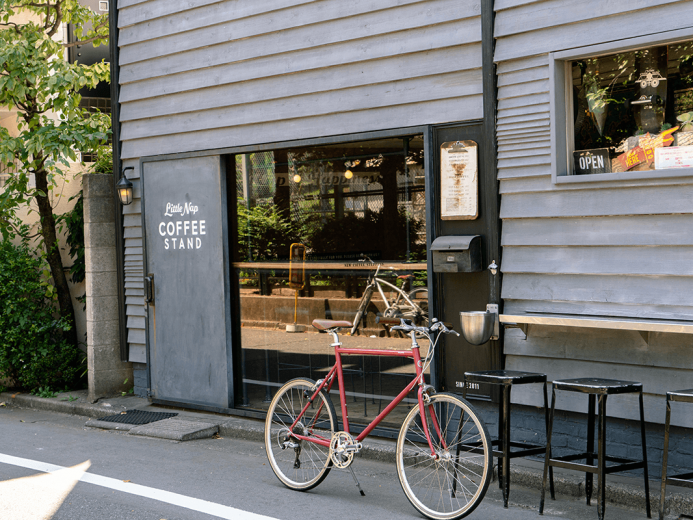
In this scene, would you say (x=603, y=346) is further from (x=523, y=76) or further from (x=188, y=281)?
(x=188, y=281)

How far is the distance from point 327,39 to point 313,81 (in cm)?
38

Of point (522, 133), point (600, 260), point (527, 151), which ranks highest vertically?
point (522, 133)

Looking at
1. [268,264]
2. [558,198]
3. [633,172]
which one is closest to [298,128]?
[268,264]

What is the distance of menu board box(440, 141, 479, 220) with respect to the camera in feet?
19.1

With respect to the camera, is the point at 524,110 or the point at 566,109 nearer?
the point at 566,109

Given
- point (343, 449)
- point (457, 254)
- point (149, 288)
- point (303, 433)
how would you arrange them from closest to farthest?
point (343, 449) < point (303, 433) < point (457, 254) < point (149, 288)

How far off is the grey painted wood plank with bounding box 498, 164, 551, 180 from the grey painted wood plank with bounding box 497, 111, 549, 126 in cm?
34

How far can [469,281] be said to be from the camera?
5898 mm

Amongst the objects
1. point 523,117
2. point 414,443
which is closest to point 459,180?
point 523,117

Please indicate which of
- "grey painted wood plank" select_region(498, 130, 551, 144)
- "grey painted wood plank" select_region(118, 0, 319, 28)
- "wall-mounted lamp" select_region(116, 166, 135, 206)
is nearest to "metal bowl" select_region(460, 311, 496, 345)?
"grey painted wood plank" select_region(498, 130, 551, 144)

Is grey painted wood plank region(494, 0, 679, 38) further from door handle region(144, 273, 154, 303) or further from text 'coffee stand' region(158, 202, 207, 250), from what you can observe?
door handle region(144, 273, 154, 303)

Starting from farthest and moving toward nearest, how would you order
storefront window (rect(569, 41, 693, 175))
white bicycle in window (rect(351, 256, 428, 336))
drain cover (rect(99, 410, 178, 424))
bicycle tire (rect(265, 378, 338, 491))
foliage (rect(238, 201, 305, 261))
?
drain cover (rect(99, 410, 178, 424)) → foliage (rect(238, 201, 305, 261)) → white bicycle in window (rect(351, 256, 428, 336)) → bicycle tire (rect(265, 378, 338, 491)) → storefront window (rect(569, 41, 693, 175))

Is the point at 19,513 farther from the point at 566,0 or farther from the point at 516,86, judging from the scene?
the point at 566,0

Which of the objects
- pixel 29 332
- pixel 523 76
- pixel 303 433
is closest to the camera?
pixel 303 433
